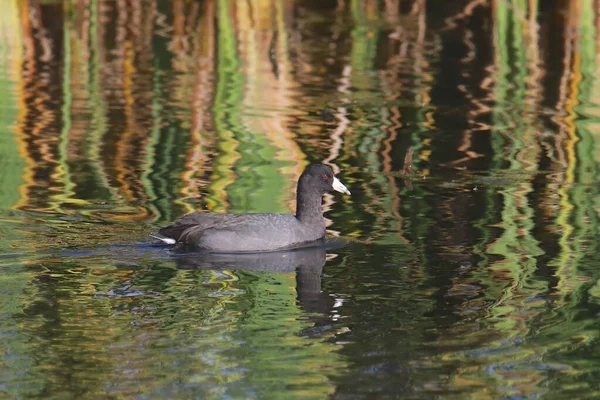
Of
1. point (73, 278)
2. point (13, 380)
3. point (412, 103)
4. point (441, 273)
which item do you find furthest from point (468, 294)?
point (412, 103)

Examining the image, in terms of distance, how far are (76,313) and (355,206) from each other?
10.7 feet

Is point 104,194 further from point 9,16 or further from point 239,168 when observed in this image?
point 9,16

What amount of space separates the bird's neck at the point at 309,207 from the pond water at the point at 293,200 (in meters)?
0.20

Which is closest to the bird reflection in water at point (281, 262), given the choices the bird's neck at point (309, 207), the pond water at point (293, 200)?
the pond water at point (293, 200)

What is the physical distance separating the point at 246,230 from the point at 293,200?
1.26 metres

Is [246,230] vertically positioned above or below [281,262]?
above

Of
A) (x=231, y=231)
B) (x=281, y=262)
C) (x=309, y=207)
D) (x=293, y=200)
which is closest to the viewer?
(x=281, y=262)

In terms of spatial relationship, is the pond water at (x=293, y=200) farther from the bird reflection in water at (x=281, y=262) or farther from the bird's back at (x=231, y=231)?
the bird's back at (x=231, y=231)

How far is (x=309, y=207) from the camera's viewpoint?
8.47 metres

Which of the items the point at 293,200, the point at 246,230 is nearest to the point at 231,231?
the point at 246,230

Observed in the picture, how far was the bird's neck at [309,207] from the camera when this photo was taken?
8.39m

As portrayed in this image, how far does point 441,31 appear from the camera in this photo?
683 inches

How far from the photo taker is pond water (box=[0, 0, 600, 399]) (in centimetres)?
568

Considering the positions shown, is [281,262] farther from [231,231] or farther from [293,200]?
[293,200]
